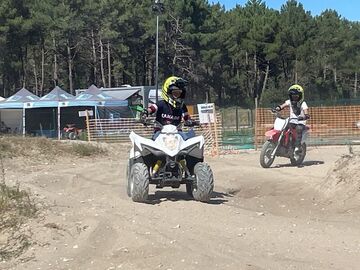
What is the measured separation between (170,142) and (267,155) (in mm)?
5455

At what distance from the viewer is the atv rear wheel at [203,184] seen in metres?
8.77

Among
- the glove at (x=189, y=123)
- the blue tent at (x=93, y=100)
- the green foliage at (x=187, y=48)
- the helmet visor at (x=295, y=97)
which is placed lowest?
the glove at (x=189, y=123)

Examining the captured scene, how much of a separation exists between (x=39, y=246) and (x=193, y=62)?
63107 mm

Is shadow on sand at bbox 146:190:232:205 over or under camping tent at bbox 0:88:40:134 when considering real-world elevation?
under

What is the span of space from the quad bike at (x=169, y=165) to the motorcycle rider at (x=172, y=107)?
0.75ft

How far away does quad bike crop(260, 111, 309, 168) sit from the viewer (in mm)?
13867

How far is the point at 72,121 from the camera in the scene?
38906 mm

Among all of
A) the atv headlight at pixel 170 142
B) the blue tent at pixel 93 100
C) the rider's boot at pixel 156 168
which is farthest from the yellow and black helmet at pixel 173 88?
the blue tent at pixel 93 100

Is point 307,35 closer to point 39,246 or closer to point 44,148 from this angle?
point 44,148

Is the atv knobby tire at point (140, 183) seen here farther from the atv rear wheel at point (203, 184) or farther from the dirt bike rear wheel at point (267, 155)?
the dirt bike rear wheel at point (267, 155)

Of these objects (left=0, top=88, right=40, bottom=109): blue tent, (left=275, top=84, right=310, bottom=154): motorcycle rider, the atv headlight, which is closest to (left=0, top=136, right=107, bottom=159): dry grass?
(left=275, top=84, right=310, bottom=154): motorcycle rider

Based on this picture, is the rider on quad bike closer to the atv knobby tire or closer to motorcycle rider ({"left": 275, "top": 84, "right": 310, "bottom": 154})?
the atv knobby tire

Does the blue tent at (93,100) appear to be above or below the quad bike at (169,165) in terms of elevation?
above

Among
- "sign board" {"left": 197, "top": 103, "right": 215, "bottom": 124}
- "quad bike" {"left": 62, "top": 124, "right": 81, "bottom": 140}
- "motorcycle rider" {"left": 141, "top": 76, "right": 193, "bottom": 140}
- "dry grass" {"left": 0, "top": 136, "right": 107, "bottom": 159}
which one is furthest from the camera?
"quad bike" {"left": 62, "top": 124, "right": 81, "bottom": 140}
